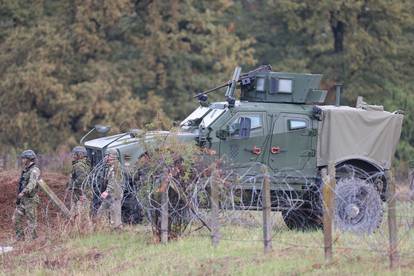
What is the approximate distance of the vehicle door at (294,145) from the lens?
17516 mm

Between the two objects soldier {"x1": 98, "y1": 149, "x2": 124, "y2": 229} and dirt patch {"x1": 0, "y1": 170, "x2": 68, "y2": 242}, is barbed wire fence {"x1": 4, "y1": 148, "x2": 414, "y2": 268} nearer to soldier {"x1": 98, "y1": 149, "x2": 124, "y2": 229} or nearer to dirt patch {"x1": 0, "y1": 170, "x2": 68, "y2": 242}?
soldier {"x1": 98, "y1": 149, "x2": 124, "y2": 229}

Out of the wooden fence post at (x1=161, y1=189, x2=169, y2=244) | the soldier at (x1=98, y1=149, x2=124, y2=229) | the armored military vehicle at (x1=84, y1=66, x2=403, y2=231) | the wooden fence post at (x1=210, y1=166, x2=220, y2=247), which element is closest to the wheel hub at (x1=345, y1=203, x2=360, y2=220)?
the armored military vehicle at (x1=84, y1=66, x2=403, y2=231)

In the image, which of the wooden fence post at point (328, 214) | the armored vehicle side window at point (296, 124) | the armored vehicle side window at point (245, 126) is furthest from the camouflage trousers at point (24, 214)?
the wooden fence post at point (328, 214)

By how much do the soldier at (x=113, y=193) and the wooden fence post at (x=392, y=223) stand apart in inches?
203

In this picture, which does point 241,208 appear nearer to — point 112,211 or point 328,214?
point 328,214

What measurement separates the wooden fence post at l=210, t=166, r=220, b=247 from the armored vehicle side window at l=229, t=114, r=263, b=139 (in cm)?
370

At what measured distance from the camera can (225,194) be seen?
1398 centimetres

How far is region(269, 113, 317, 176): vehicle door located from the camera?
1752 cm

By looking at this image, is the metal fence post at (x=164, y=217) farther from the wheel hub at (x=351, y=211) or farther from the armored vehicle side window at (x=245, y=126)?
the armored vehicle side window at (x=245, y=126)

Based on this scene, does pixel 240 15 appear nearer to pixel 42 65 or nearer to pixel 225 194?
pixel 42 65

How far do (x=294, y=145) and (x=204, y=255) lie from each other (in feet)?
17.0

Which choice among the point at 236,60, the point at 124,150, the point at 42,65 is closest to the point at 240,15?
the point at 236,60

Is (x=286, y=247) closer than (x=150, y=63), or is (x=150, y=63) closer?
(x=286, y=247)

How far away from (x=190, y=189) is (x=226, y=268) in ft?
7.37
